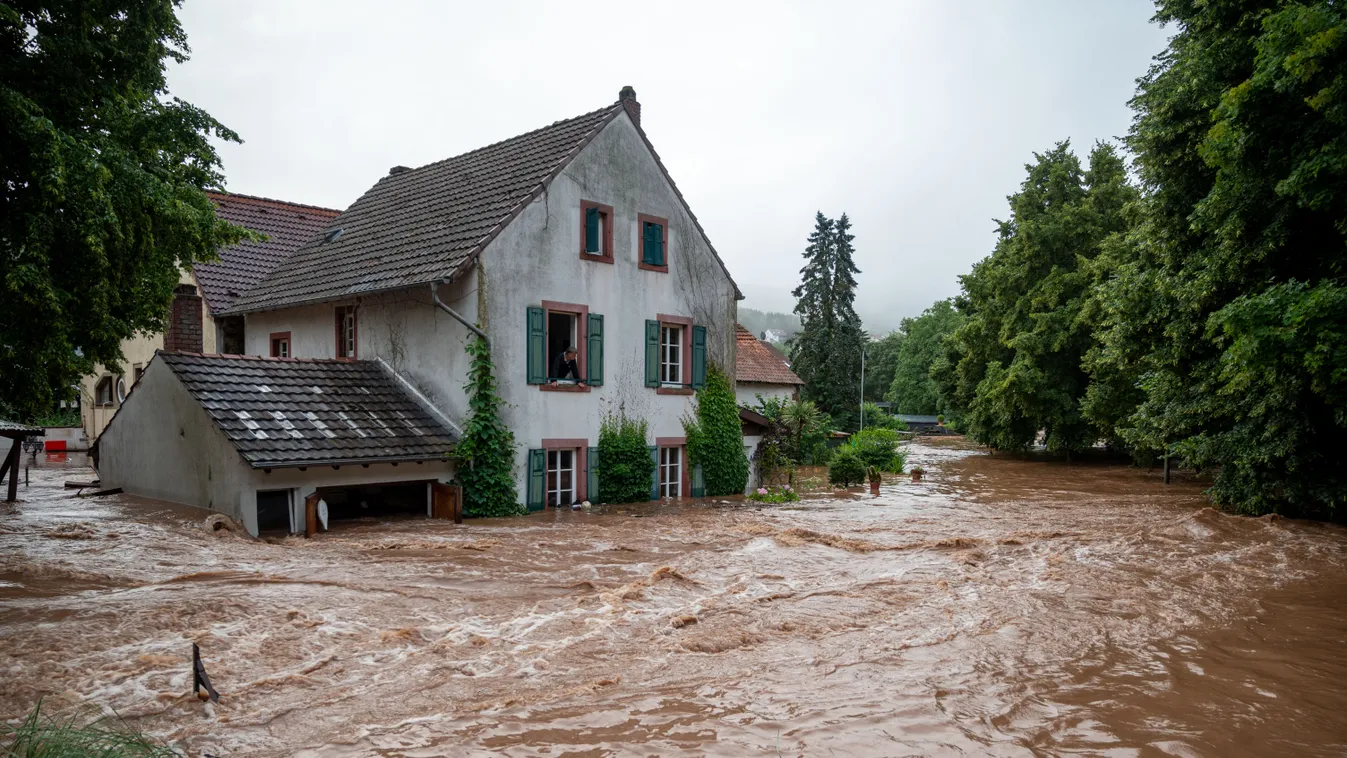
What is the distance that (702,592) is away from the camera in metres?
11.8

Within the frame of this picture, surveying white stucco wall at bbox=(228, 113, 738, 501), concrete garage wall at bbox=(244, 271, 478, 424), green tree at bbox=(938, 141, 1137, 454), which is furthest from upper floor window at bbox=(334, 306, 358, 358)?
green tree at bbox=(938, 141, 1137, 454)

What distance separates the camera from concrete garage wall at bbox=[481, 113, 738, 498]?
18406 mm

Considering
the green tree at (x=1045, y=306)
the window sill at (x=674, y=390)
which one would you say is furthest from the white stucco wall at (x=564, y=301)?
the green tree at (x=1045, y=306)

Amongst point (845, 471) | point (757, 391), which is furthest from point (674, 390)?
point (757, 391)

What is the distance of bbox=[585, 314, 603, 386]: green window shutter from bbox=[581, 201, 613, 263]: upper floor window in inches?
52.8

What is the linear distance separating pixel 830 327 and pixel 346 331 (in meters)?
37.4

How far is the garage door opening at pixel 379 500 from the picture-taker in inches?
716

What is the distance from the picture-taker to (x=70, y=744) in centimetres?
498

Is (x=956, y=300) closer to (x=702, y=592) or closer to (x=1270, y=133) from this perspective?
(x=1270, y=133)

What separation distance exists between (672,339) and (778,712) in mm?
15221

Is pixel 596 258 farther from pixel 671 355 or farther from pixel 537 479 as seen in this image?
pixel 537 479

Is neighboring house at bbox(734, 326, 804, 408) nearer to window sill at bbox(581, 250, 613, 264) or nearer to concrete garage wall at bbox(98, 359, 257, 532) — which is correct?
window sill at bbox(581, 250, 613, 264)

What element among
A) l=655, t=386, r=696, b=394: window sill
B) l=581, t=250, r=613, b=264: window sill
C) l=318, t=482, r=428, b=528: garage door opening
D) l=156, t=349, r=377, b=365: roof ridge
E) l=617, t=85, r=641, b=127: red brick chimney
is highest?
l=617, t=85, r=641, b=127: red brick chimney

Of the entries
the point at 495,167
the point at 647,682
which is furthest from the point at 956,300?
the point at 647,682
